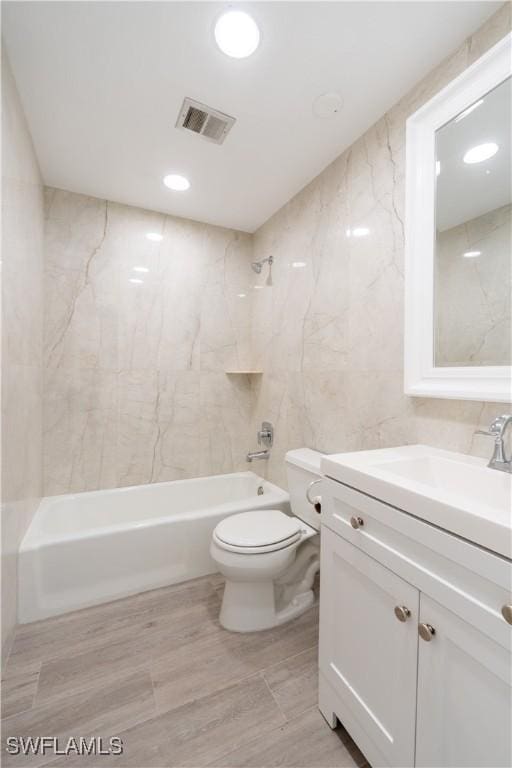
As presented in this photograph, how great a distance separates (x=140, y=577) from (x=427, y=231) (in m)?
2.18

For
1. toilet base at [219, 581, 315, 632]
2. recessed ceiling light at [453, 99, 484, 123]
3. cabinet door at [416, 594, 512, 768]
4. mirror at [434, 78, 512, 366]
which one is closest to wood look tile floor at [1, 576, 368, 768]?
toilet base at [219, 581, 315, 632]

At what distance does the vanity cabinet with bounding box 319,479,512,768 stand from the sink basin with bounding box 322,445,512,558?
0.10 feet

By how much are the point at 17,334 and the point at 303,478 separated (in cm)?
151

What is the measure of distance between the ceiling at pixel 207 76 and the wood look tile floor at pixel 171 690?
2.37m

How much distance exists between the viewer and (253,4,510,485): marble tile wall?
1.25 m

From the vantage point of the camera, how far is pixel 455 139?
118 cm

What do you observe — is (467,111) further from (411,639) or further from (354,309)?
(411,639)

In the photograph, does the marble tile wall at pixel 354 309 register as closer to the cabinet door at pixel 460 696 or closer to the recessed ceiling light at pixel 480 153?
the recessed ceiling light at pixel 480 153

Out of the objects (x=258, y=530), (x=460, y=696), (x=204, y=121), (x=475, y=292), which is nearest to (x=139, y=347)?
(x=204, y=121)

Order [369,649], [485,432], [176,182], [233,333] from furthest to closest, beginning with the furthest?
[233,333] < [176,182] < [485,432] < [369,649]

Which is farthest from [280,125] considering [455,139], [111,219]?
[111,219]

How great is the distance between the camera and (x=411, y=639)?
2.53 ft

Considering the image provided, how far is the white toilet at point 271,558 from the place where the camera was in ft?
4.81

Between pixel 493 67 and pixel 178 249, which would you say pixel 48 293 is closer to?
pixel 178 249
